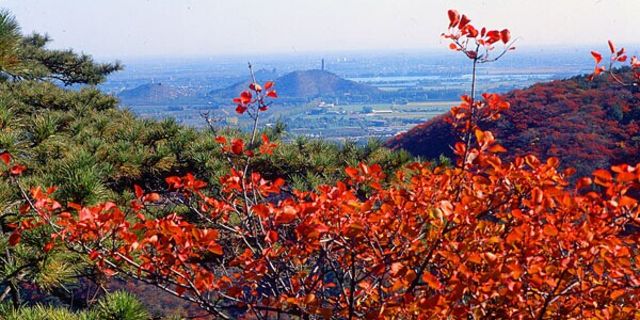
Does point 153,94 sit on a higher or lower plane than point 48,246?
lower

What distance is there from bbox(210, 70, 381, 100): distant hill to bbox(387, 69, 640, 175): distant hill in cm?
2750

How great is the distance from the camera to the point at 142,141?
510 centimetres

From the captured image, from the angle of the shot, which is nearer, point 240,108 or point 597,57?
point 240,108

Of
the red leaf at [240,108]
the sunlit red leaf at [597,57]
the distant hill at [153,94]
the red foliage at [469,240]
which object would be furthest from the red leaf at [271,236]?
the distant hill at [153,94]

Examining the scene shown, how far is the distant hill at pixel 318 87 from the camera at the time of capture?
150 ft

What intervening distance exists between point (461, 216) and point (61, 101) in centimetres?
654

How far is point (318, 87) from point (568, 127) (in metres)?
34.7

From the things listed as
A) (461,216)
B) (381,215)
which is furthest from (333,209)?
(461,216)

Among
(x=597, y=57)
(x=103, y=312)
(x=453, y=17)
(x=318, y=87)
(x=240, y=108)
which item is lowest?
(x=318, y=87)

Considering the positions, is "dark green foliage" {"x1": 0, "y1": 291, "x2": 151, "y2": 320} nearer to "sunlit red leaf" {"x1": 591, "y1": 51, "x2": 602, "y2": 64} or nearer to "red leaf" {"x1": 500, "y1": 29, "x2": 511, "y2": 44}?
"red leaf" {"x1": 500, "y1": 29, "x2": 511, "y2": 44}

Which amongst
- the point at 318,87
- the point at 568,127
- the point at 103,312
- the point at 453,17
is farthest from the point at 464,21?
the point at 318,87

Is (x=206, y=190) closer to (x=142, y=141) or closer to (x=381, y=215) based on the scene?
(x=142, y=141)

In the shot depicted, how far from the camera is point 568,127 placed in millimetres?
14734

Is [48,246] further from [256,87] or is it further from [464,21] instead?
[464,21]
